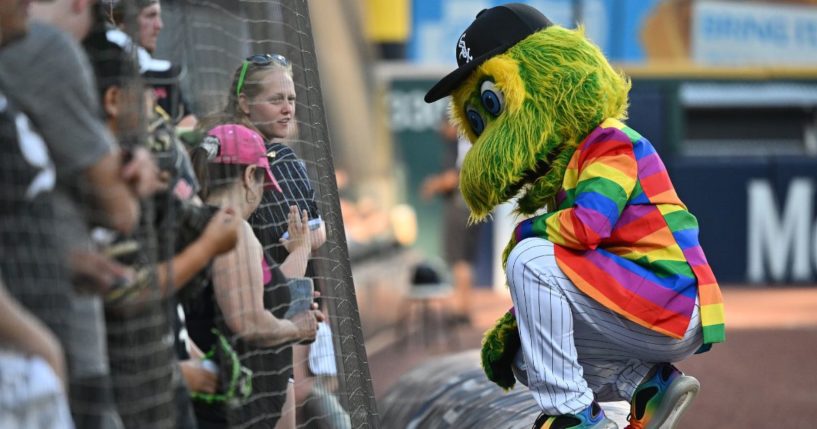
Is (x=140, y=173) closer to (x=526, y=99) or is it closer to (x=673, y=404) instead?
(x=526, y=99)

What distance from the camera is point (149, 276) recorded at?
107 inches

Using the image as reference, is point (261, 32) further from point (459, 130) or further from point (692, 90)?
point (692, 90)

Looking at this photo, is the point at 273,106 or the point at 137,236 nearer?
the point at 137,236

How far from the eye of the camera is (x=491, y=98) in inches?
155

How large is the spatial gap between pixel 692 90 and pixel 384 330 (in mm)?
6774

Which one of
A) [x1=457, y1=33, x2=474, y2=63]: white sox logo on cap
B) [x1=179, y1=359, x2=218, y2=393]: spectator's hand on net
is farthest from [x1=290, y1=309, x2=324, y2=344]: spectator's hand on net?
[x1=457, y1=33, x2=474, y2=63]: white sox logo on cap

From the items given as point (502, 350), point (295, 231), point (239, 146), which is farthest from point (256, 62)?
point (502, 350)

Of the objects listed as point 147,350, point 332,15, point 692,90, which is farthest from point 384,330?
point 147,350

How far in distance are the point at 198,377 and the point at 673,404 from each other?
142 centimetres

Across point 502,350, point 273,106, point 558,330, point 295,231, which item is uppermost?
point 273,106

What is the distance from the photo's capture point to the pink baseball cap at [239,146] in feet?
11.1

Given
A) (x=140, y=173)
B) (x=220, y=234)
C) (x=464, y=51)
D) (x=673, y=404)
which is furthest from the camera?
(x=464, y=51)

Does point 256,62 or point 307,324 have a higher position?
point 256,62

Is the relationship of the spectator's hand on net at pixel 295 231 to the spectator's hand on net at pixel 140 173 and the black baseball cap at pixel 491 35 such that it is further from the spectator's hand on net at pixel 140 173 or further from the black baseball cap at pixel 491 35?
the spectator's hand on net at pixel 140 173
